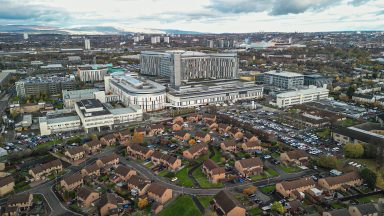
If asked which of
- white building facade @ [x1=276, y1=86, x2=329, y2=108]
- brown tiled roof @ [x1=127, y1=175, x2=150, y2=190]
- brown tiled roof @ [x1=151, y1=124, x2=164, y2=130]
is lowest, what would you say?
brown tiled roof @ [x1=127, y1=175, x2=150, y2=190]

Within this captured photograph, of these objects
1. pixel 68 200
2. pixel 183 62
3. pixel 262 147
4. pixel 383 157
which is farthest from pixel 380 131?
pixel 183 62

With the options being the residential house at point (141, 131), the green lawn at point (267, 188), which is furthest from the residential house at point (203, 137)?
the green lawn at point (267, 188)

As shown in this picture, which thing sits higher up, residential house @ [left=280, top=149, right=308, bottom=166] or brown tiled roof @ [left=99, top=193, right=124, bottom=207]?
residential house @ [left=280, top=149, right=308, bottom=166]

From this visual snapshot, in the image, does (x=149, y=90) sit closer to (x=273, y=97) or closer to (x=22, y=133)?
(x=22, y=133)

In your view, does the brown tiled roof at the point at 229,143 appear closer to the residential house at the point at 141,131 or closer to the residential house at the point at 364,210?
the residential house at the point at 141,131

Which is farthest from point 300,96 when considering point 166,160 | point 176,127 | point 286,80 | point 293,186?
point 166,160

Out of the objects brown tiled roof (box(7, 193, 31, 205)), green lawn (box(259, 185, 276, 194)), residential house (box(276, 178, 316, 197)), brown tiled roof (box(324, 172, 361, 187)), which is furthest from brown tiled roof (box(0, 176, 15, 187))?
brown tiled roof (box(324, 172, 361, 187))

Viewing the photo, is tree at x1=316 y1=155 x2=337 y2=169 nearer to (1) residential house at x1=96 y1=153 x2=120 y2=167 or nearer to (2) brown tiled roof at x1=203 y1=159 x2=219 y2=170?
(2) brown tiled roof at x1=203 y1=159 x2=219 y2=170
